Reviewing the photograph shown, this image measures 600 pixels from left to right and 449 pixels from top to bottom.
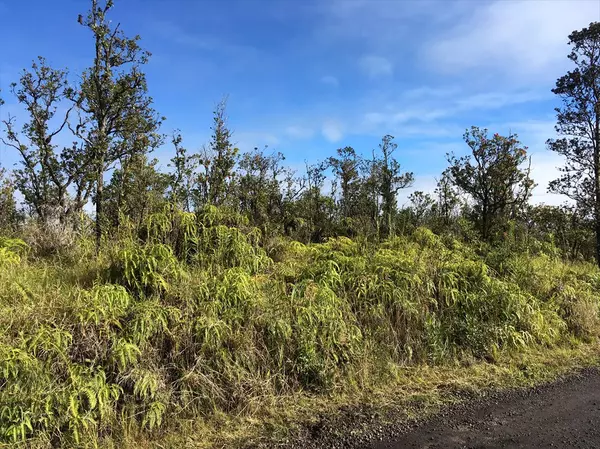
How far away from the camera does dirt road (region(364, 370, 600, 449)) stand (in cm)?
297

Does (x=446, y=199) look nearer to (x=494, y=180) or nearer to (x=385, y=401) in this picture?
(x=494, y=180)

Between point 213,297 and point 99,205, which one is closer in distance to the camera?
point 213,297

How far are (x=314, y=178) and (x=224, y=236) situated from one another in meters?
4.09

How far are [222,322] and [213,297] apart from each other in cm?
36

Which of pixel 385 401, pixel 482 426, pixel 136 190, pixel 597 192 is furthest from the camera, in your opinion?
pixel 597 192

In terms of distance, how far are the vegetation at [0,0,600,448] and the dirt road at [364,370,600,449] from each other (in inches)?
16.6

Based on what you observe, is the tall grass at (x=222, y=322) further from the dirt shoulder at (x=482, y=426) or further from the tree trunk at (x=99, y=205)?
the dirt shoulder at (x=482, y=426)

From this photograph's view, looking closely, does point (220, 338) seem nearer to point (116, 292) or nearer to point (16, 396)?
point (116, 292)

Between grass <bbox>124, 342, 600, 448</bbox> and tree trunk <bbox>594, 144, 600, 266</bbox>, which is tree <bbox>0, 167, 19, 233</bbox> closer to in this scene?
grass <bbox>124, 342, 600, 448</bbox>

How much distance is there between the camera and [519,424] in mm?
3242

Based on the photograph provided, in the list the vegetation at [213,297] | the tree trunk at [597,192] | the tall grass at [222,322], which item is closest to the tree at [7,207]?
the vegetation at [213,297]

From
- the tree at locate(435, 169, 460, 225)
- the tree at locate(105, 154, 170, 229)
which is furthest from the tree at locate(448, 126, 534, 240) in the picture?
the tree at locate(105, 154, 170, 229)

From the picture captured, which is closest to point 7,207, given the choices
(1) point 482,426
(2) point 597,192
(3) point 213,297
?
(3) point 213,297

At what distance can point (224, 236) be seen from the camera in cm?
503
